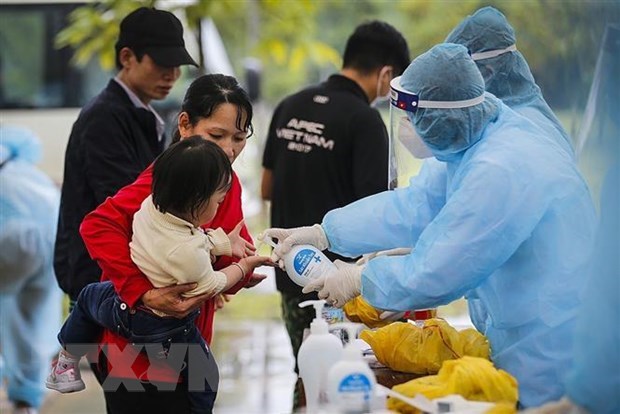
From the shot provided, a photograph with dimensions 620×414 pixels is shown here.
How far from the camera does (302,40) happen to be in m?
7.80

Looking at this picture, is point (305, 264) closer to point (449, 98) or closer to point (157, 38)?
point (449, 98)

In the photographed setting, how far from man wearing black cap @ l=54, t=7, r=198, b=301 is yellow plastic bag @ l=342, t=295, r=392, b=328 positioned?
862mm

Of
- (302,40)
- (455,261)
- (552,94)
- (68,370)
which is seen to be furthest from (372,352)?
(302,40)

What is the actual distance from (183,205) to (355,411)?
71 centimetres

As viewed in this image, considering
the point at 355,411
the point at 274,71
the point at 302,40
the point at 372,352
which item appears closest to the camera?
the point at 355,411

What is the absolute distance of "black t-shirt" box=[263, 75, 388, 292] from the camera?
14.5 feet

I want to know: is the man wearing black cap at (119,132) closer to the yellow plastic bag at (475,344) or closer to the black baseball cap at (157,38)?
the black baseball cap at (157,38)

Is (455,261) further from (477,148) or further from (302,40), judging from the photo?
(302,40)

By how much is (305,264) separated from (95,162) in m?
1.00

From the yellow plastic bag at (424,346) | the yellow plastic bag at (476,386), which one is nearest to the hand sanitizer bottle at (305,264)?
the yellow plastic bag at (424,346)

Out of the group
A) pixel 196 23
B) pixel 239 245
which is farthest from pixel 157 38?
pixel 196 23

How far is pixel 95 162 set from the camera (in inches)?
144

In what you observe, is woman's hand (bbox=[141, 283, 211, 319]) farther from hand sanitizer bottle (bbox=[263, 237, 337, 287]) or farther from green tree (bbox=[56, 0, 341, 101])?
green tree (bbox=[56, 0, 341, 101])

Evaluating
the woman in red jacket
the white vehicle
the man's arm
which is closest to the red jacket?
the woman in red jacket
